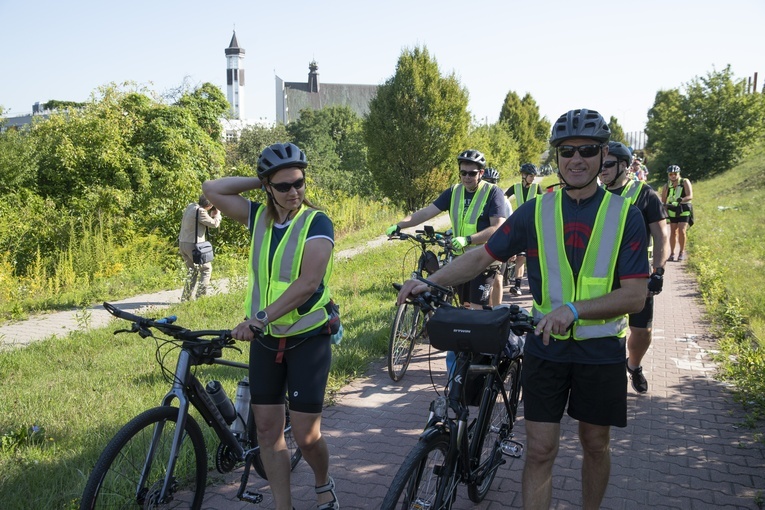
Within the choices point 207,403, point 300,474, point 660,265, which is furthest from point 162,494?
point 660,265

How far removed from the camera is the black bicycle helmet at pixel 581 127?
3176 mm

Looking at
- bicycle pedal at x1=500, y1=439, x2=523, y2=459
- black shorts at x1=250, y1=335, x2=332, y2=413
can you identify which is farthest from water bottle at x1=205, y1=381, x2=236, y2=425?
bicycle pedal at x1=500, y1=439, x2=523, y2=459

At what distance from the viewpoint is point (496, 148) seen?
49969 mm

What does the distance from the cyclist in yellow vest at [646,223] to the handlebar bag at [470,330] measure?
2970 millimetres

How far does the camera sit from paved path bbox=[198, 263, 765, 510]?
13.9 feet

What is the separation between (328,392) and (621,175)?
11.0ft

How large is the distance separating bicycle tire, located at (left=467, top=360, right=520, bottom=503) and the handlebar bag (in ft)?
2.09

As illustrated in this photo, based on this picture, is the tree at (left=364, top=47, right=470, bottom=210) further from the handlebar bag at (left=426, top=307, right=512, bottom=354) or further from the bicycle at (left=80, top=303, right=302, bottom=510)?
the handlebar bag at (left=426, top=307, right=512, bottom=354)

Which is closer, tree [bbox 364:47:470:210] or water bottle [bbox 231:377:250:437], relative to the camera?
water bottle [bbox 231:377:250:437]

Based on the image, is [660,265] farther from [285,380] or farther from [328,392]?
[285,380]

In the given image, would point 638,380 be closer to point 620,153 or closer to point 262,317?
point 620,153

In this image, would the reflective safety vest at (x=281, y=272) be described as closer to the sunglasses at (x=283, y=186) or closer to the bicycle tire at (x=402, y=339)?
the sunglasses at (x=283, y=186)

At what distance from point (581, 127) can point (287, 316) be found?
1.74 m

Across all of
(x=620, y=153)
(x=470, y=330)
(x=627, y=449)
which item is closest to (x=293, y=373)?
(x=470, y=330)
